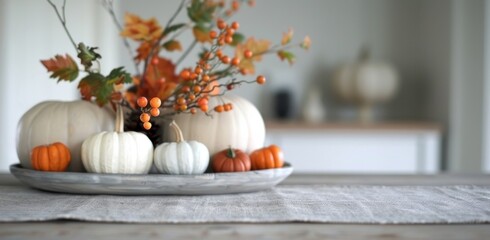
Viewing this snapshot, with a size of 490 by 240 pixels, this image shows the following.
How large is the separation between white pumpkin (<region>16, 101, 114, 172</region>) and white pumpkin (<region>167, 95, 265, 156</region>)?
15 centimetres

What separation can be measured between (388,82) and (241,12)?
96 cm

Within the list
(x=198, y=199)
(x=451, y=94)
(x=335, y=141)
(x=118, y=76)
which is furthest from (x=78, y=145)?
(x=451, y=94)

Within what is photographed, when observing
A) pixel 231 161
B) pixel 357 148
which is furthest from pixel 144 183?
pixel 357 148

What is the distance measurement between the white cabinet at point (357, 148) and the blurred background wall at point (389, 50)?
0.18 m

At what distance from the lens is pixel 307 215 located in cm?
100

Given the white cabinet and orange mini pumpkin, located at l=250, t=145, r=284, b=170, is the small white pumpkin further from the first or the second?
the white cabinet

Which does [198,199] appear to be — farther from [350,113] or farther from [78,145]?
[350,113]

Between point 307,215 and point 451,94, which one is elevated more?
point 451,94

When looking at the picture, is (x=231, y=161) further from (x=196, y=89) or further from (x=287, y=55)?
(x=287, y=55)

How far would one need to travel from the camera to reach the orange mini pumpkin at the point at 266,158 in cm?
131

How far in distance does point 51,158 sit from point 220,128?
1.08ft

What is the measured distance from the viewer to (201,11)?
1.45 meters

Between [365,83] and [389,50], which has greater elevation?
[389,50]

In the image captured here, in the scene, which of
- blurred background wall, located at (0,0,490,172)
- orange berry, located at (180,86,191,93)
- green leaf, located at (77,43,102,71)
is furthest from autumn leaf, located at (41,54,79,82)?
blurred background wall, located at (0,0,490,172)
